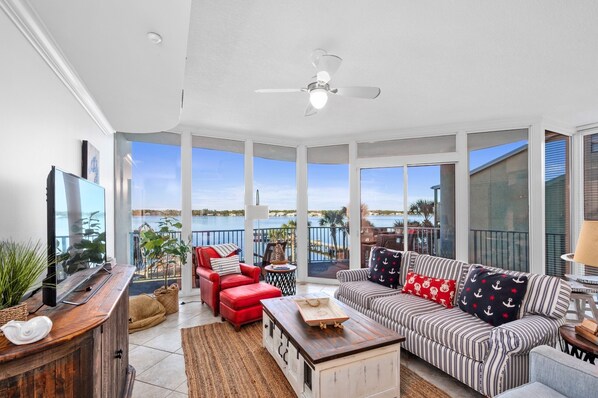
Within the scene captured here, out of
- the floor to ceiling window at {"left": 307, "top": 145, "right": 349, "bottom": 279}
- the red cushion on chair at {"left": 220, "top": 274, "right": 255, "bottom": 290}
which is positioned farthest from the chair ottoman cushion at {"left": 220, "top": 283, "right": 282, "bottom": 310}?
the floor to ceiling window at {"left": 307, "top": 145, "right": 349, "bottom": 279}

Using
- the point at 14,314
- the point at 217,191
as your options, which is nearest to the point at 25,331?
the point at 14,314

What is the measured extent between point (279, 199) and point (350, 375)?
3.87 metres

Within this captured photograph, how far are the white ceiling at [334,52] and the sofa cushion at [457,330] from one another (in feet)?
7.38

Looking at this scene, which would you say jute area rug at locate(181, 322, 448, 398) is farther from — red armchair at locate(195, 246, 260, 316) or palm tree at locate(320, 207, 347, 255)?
palm tree at locate(320, 207, 347, 255)

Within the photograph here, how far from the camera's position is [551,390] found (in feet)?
5.03

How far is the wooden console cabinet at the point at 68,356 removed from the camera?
0.87m

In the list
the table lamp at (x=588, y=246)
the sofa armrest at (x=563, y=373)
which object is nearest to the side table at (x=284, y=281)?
the sofa armrest at (x=563, y=373)

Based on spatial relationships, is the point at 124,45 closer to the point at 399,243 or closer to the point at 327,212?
the point at 327,212

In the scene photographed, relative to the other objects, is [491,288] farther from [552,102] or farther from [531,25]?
[552,102]

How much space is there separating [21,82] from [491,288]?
11.3ft

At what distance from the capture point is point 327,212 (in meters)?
5.46

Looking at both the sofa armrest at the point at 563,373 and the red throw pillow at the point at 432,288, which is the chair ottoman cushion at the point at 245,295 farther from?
the sofa armrest at the point at 563,373

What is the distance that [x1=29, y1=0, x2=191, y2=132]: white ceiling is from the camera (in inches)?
51.1

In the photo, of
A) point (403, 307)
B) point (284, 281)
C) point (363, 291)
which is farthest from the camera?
point (284, 281)
